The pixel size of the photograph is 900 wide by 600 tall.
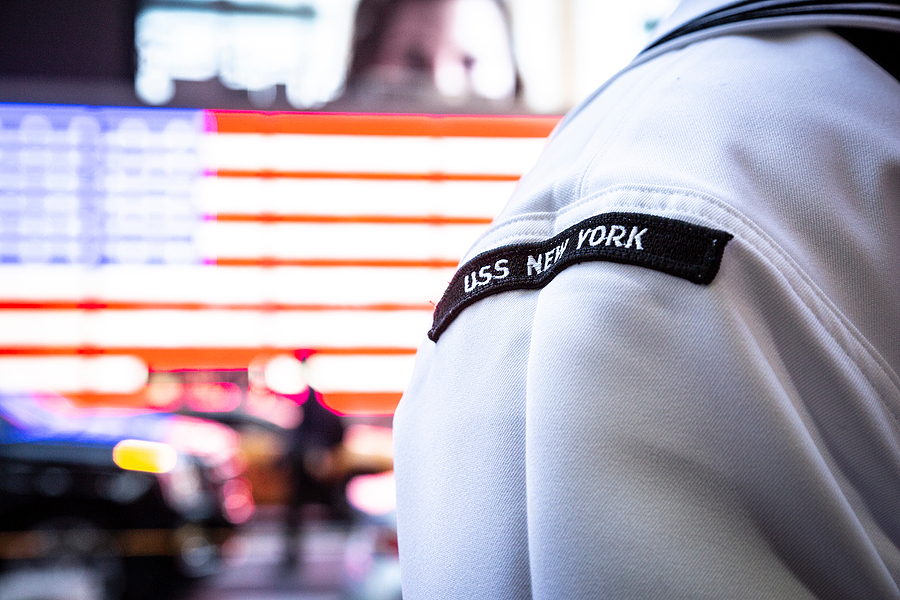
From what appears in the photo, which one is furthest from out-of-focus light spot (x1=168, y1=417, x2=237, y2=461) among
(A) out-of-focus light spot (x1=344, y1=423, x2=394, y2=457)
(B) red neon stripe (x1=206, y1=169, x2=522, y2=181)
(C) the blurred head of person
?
(C) the blurred head of person

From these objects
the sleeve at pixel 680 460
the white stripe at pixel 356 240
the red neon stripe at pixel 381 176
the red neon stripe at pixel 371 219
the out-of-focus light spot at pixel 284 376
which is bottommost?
the out-of-focus light spot at pixel 284 376

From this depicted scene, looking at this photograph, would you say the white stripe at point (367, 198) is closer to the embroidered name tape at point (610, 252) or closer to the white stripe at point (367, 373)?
the white stripe at point (367, 373)

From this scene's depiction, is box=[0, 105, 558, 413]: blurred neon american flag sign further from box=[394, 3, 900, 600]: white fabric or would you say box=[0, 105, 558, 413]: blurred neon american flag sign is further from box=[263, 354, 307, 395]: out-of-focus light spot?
box=[394, 3, 900, 600]: white fabric

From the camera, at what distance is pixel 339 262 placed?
2816 mm

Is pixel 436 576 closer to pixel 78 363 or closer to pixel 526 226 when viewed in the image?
pixel 526 226

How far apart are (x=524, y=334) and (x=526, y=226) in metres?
0.07

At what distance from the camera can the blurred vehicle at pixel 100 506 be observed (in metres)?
2.78

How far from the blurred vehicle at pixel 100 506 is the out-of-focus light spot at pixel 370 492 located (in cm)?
137

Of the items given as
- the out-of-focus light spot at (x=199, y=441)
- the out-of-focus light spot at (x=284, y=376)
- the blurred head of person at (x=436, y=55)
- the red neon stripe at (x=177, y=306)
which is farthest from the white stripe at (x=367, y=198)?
the out-of-focus light spot at (x=284, y=376)

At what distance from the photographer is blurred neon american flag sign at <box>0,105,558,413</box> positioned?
2.45m

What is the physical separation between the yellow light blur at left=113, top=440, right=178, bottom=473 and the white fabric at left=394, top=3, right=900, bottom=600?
3.03m

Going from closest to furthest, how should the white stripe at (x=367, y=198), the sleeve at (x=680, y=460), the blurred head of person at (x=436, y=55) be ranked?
the sleeve at (x=680, y=460)
the blurred head of person at (x=436, y=55)
the white stripe at (x=367, y=198)

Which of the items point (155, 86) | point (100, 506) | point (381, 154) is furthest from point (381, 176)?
point (100, 506)

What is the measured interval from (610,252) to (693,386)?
7 cm
